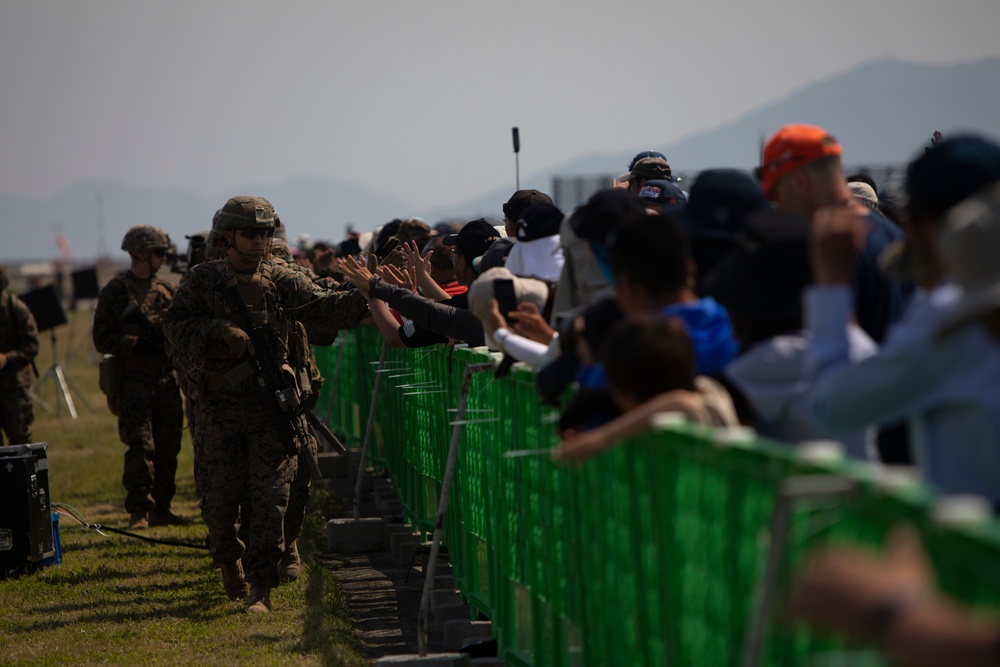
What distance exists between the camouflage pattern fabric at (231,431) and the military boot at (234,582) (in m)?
0.24

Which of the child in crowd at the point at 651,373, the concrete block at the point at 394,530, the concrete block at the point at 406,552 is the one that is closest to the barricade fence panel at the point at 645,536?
the child in crowd at the point at 651,373

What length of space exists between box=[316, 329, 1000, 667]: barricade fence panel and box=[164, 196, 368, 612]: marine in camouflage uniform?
1177 mm

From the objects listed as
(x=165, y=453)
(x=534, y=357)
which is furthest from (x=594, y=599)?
(x=165, y=453)

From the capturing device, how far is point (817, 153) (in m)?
4.64

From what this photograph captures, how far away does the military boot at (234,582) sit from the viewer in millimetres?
9078

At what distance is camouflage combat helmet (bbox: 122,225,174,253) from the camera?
41.3 feet

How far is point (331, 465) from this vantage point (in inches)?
Answer: 579

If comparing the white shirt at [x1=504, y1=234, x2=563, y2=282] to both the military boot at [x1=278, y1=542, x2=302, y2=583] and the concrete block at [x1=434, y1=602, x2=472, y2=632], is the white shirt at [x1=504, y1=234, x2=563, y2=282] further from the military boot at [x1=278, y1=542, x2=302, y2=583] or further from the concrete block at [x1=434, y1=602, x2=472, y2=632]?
the military boot at [x1=278, y1=542, x2=302, y2=583]

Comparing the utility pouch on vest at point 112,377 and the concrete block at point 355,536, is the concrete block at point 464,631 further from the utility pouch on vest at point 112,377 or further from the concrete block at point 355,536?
the utility pouch on vest at point 112,377

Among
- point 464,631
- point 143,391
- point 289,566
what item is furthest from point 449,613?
point 143,391

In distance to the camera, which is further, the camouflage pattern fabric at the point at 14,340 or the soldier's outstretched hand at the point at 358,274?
the camouflage pattern fabric at the point at 14,340

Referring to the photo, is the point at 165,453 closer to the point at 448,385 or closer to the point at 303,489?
the point at 303,489

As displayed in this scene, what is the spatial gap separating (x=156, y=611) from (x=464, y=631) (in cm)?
274

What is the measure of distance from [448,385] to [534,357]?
3.09 meters
